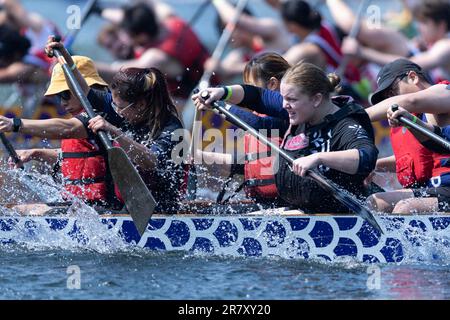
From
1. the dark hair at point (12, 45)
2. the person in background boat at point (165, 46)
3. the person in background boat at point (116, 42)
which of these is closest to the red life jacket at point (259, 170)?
the person in background boat at point (165, 46)

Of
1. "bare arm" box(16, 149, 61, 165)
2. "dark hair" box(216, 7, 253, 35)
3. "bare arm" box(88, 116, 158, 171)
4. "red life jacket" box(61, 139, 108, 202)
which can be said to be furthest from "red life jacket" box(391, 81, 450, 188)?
"dark hair" box(216, 7, 253, 35)

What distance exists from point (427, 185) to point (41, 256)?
2271 mm

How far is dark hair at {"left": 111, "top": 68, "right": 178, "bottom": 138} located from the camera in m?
6.71

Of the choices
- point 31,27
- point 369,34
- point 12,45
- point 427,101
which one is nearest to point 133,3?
point 31,27

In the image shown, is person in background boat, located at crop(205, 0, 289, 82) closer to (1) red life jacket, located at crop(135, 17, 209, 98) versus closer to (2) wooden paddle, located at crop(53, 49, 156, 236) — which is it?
(1) red life jacket, located at crop(135, 17, 209, 98)

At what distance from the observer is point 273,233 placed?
651cm

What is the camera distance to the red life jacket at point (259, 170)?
679 centimetres

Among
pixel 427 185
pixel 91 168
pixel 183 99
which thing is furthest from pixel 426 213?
pixel 183 99

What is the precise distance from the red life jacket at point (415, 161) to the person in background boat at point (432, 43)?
14.0 ft

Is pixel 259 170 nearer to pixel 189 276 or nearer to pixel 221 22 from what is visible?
pixel 189 276

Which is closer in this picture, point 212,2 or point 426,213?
point 426,213

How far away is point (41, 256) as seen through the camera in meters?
6.72

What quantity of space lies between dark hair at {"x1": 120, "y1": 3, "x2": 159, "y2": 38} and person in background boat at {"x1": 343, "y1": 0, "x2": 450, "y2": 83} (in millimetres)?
1864
